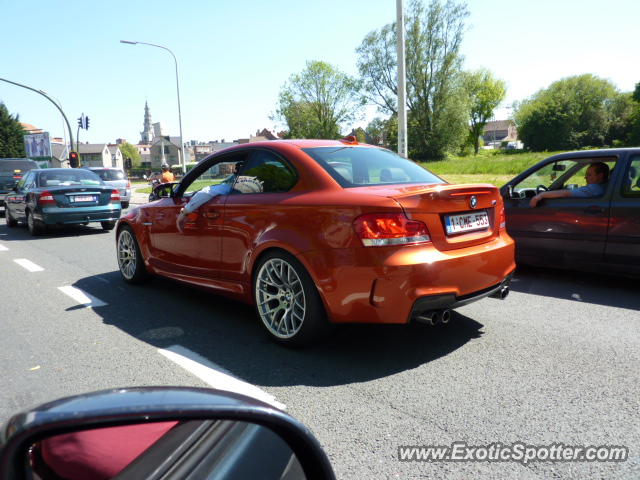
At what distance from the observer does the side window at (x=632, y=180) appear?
5.49m

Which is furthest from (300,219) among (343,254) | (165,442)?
(165,442)

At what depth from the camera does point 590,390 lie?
3.04m

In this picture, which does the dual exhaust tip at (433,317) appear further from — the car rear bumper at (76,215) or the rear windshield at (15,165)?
the rear windshield at (15,165)

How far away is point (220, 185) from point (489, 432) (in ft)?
10.3

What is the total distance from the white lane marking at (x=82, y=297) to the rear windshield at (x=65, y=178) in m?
6.93

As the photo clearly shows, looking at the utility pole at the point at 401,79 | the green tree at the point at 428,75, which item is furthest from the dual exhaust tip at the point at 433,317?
the green tree at the point at 428,75

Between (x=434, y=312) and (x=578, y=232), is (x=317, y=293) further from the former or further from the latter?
(x=578, y=232)

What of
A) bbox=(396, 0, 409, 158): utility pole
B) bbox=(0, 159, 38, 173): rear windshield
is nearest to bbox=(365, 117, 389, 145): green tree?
bbox=(0, 159, 38, 173): rear windshield

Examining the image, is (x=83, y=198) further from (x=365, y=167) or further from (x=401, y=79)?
(x=365, y=167)

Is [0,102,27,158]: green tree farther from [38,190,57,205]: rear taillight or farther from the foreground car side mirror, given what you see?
the foreground car side mirror

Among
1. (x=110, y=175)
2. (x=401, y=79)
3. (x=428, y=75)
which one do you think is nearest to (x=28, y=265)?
(x=401, y=79)

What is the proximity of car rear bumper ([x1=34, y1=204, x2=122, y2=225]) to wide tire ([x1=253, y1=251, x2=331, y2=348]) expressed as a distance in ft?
29.8

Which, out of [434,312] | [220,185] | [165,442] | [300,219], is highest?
[220,185]

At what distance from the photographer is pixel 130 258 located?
618 cm
